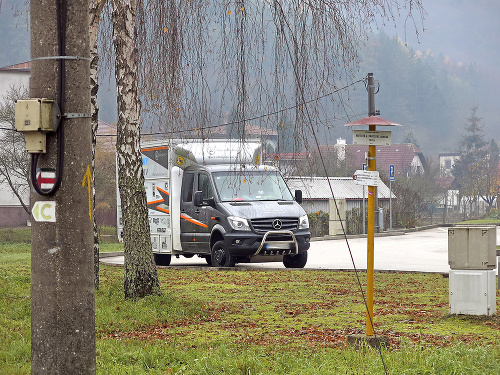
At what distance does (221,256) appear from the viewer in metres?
18.5

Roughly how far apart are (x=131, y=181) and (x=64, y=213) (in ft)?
22.0

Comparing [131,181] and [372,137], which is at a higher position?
[372,137]

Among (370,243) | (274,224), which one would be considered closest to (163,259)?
(274,224)

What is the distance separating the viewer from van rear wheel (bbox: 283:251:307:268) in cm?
1902

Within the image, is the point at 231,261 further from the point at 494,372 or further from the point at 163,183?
the point at 494,372

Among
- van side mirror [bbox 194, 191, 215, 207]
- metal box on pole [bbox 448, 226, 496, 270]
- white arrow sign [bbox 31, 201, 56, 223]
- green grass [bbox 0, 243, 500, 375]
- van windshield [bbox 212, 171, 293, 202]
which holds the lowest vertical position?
green grass [bbox 0, 243, 500, 375]

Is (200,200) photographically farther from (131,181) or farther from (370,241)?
(370,241)

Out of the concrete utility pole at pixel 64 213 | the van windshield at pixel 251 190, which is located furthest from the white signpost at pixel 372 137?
the van windshield at pixel 251 190

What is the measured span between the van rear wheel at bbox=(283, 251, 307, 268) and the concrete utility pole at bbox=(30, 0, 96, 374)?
48.8 ft

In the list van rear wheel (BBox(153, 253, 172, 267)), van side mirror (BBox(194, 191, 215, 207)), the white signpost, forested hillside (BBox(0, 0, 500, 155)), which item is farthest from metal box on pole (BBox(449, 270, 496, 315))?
van rear wheel (BBox(153, 253, 172, 267))

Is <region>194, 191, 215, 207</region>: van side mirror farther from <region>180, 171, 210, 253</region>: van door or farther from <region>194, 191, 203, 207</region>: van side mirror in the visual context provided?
<region>180, 171, 210, 253</region>: van door

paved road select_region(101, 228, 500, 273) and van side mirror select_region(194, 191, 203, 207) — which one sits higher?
van side mirror select_region(194, 191, 203, 207)

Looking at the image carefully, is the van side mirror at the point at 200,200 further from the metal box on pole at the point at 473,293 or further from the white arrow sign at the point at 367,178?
the white arrow sign at the point at 367,178

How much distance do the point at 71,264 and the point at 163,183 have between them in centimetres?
1603
